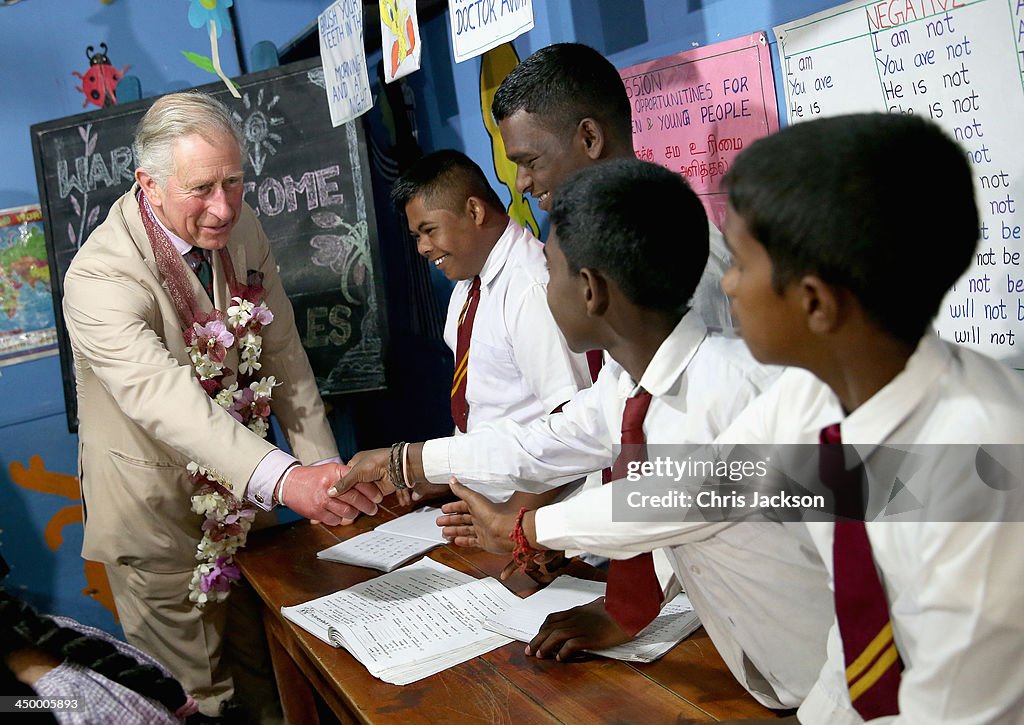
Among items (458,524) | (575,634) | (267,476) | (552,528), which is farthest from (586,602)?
(267,476)

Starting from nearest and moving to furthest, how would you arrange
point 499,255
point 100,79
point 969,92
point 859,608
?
1. point 859,608
2. point 969,92
3. point 499,255
4. point 100,79

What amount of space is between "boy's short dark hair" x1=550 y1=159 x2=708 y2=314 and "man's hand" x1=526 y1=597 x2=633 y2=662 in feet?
1.69

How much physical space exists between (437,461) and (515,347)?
42 cm

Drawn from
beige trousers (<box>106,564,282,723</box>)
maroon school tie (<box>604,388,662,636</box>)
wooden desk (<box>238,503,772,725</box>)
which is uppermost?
maroon school tie (<box>604,388,662,636</box>)

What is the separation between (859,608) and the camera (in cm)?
92

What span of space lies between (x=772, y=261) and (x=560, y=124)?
110 cm

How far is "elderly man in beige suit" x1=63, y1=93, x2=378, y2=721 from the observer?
86.4 inches

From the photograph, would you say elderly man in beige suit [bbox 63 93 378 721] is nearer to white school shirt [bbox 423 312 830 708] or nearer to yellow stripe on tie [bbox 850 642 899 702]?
white school shirt [bbox 423 312 830 708]

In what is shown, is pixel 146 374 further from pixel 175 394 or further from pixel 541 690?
pixel 541 690

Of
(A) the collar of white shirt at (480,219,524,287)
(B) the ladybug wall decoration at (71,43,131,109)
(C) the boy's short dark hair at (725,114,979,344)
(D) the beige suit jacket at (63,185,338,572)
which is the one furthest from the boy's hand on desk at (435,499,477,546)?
(B) the ladybug wall decoration at (71,43,131,109)

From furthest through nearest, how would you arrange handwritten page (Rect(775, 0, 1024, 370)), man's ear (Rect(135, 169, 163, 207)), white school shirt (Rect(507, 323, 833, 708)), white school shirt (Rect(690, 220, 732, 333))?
man's ear (Rect(135, 169, 163, 207)) → white school shirt (Rect(690, 220, 732, 333)) → handwritten page (Rect(775, 0, 1024, 370)) → white school shirt (Rect(507, 323, 833, 708))

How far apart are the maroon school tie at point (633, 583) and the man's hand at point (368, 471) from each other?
2.19 feet

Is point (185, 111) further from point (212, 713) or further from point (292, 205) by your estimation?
point (212, 713)

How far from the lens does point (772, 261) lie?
895 millimetres
